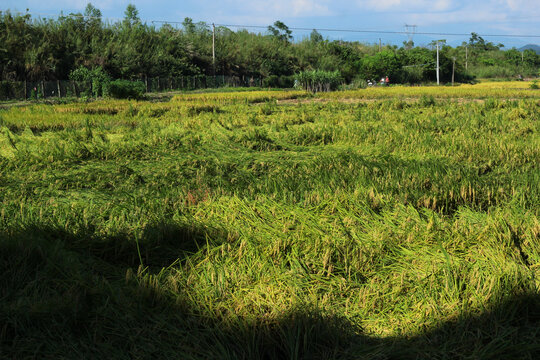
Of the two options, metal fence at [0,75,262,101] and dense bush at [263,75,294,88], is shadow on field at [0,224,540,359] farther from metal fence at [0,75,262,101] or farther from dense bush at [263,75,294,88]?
A: dense bush at [263,75,294,88]

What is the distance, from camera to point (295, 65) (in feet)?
182

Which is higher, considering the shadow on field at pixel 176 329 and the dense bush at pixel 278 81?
the dense bush at pixel 278 81

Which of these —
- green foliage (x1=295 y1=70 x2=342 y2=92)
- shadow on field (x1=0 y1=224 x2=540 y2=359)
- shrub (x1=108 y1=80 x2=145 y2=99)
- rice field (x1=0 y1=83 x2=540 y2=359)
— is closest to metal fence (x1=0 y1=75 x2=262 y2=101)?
shrub (x1=108 y1=80 x2=145 y2=99)

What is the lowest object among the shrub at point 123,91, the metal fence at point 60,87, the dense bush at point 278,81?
the shrub at point 123,91

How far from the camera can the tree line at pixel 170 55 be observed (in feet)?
100

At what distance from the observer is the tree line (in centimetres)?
3050

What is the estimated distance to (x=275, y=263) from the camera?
8.96 feet

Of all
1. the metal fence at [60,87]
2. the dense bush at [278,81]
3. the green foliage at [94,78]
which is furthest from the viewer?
the dense bush at [278,81]

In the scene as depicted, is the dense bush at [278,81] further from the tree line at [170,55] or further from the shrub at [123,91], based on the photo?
the shrub at [123,91]

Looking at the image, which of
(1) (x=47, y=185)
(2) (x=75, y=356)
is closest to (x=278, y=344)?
(2) (x=75, y=356)

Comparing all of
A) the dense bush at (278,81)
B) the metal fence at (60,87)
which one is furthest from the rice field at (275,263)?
the dense bush at (278,81)

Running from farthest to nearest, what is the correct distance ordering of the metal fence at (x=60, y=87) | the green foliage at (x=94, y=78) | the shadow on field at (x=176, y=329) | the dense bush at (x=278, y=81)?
the dense bush at (x=278, y=81) < the green foliage at (x=94, y=78) < the metal fence at (x=60, y=87) < the shadow on field at (x=176, y=329)

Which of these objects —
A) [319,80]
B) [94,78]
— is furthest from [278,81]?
[94,78]

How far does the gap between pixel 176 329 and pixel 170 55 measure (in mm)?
40152
